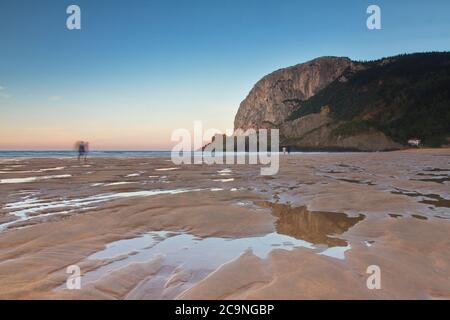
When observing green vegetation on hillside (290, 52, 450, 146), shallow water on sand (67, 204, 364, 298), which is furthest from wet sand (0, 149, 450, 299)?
green vegetation on hillside (290, 52, 450, 146)

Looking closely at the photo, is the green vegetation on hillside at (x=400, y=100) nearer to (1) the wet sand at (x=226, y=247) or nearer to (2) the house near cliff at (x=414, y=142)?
(2) the house near cliff at (x=414, y=142)

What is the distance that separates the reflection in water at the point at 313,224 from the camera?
16.7ft

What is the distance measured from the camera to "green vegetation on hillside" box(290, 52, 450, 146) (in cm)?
10388

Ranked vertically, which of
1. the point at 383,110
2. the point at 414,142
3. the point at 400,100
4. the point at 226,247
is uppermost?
the point at 400,100

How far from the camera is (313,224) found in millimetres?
6066

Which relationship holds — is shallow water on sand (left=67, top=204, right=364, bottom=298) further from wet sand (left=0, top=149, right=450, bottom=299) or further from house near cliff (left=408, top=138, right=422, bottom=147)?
house near cliff (left=408, top=138, right=422, bottom=147)

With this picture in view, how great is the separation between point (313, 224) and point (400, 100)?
138m

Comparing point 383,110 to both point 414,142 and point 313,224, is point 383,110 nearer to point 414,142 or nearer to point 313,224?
point 414,142

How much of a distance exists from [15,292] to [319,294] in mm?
3070

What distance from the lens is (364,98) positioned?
5704 inches

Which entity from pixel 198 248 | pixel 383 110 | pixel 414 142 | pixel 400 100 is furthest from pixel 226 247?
pixel 400 100

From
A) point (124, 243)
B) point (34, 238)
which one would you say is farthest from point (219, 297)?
point (34, 238)

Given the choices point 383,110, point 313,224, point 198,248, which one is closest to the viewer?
point 198,248
